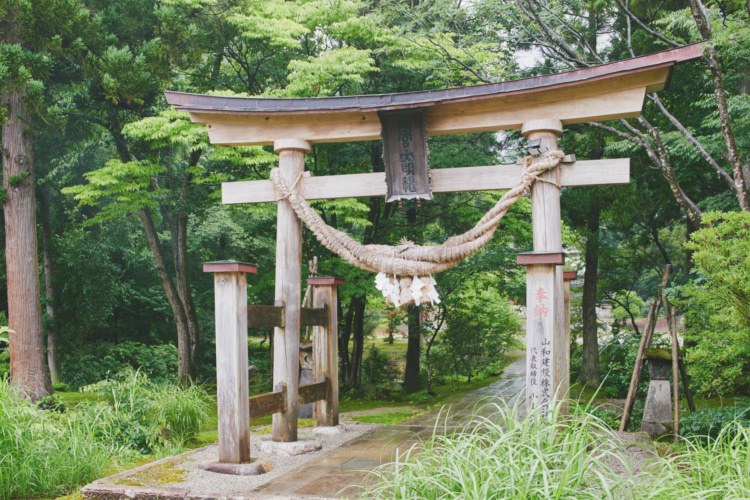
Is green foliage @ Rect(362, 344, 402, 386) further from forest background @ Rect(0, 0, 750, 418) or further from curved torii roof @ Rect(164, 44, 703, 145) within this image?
curved torii roof @ Rect(164, 44, 703, 145)

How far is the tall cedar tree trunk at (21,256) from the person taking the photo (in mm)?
9414

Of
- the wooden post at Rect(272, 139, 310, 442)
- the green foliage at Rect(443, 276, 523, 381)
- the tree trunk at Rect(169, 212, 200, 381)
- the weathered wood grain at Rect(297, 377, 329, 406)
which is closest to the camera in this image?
the wooden post at Rect(272, 139, 310, 442)

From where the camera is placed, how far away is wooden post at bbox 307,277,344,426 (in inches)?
257

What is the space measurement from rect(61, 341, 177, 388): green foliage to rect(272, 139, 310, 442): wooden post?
910 centimetres

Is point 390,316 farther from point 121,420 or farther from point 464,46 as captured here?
point 121,420

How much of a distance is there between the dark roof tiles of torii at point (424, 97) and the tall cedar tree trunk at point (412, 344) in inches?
246

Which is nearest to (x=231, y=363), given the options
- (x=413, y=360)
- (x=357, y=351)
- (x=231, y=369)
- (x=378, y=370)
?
(x=231, y=369)

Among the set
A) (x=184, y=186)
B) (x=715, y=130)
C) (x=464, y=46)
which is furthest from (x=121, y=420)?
(x=715, y=130)

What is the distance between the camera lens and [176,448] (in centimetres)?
583

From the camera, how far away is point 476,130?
18.4 feet

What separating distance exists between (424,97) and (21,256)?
7848mm

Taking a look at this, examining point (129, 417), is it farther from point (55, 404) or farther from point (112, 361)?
point (112, 361)

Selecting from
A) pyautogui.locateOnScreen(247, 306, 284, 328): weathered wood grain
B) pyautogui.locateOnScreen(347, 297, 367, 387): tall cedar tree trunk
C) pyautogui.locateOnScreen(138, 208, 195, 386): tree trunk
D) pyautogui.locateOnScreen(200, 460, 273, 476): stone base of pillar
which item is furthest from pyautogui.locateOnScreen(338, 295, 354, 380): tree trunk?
pyautogui.locateOnScreen(200, 460, 273, 476): stone base of pillar

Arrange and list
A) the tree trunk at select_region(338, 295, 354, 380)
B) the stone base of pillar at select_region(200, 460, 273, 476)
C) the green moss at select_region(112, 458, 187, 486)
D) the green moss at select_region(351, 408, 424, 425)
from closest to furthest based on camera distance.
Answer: the green moss at select_region(112, 458, 187, 486)
the stone base of pillar at select_region(200, 460, 273, 476)
the green moss at select_region(351, 408, 424, 425)
the tree trunk at select_region(338, 295, 354, 380)
